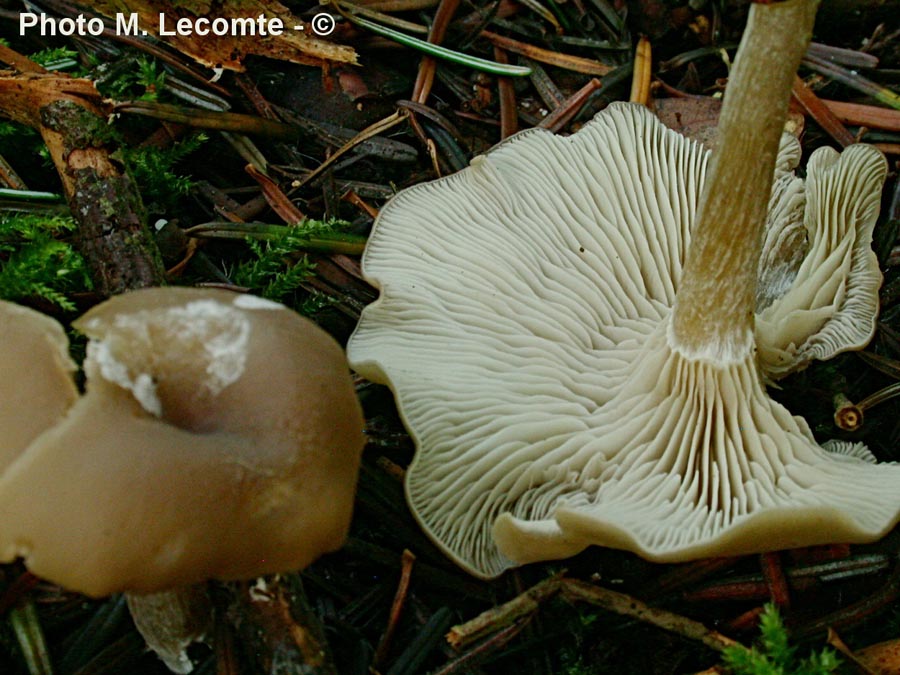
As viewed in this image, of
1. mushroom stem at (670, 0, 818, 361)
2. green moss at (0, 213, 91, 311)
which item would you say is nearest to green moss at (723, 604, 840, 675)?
mushroom stem at (670, 0, 818, 361)

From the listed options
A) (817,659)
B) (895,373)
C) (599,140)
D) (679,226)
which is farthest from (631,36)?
(817,659)

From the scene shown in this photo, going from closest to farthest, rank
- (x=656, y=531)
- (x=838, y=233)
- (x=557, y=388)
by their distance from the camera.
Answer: (x=656, y=531) → (x=557, y=388) → (x=838, y=233)

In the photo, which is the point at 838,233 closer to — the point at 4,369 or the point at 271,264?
the point at 271,264

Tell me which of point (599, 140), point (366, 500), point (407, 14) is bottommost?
point (366, 500)

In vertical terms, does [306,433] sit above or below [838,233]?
below

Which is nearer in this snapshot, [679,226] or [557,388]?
[557,388]
